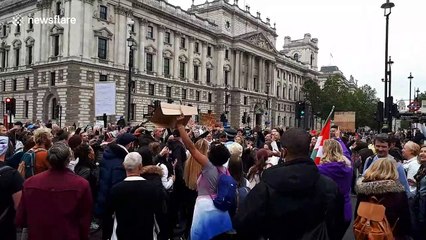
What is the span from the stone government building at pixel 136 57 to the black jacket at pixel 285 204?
3338cm

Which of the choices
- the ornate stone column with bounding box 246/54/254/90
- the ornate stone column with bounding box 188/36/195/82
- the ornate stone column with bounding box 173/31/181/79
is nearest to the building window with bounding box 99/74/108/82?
the ornate stone column with bounding box 173/31/181/79

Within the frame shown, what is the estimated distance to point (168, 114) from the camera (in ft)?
14.6

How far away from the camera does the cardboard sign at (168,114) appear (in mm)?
4527

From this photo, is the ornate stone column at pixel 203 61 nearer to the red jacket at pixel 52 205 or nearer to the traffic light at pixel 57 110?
the traffic light at pixel 57 110

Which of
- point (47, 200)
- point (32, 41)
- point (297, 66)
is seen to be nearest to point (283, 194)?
point (47, 200)

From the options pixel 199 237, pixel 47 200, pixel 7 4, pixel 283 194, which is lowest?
pixel 199 237

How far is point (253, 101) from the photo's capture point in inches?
2719

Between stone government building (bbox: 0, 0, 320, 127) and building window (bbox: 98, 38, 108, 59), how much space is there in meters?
Result: 0.11

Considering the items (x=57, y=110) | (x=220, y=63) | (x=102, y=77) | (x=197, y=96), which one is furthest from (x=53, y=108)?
(x=220, y=63)

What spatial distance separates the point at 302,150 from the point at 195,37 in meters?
55.7

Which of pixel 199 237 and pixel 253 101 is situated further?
pixel 253 101

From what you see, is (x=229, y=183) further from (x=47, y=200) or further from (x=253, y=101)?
(x=253, y=101)

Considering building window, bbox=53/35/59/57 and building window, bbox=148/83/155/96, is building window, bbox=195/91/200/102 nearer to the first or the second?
building window, bbox=148/83/155/96

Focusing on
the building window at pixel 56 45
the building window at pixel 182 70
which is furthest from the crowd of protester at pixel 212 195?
the building window at pixel 182 70
